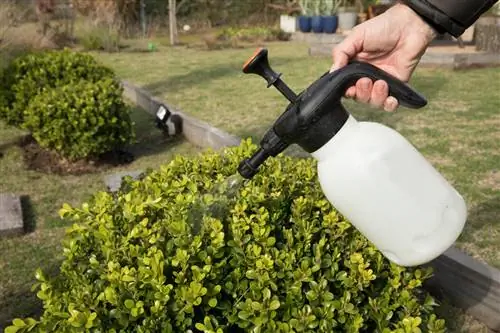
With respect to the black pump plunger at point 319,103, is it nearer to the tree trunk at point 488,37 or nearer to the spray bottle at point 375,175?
the spray bottle at point 375,175

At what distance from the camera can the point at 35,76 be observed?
236 inches

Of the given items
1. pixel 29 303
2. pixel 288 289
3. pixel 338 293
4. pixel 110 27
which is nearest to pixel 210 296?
pixel 288 289

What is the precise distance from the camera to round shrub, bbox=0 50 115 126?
5.93 m

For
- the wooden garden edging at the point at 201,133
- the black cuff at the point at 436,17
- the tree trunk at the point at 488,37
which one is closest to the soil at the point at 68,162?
the wooden garden edging at the point at 201,133

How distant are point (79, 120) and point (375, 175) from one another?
4.33 metres

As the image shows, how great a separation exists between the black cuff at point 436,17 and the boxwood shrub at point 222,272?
796 millimetres

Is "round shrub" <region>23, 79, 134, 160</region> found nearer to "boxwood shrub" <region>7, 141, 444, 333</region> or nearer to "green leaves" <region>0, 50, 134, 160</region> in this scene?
"green leaves" <region>0, 50, 134, 160</region>

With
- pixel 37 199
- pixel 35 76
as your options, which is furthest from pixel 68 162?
pixel 35 76

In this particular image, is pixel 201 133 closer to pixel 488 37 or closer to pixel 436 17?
pixel 436 17

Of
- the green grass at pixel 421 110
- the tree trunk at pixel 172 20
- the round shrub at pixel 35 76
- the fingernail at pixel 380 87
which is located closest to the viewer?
the fingernail at pixel 380 87

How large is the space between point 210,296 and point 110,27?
52.0 ft

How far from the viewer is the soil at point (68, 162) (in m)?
5.51

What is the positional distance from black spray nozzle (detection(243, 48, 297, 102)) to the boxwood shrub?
565 mm

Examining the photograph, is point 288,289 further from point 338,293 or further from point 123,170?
point 123,170
